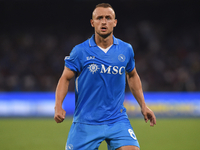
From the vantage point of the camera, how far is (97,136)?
3367 mm

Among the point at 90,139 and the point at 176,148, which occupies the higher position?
the point at 90,139

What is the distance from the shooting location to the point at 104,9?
3.56 metres

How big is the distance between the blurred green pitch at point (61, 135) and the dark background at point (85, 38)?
3.50 m

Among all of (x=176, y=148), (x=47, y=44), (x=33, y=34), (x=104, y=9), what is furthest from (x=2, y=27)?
(x=104, y=9)

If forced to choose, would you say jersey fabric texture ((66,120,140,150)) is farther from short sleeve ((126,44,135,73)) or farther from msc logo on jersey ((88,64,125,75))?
short sleeve ((126,44,135,73))

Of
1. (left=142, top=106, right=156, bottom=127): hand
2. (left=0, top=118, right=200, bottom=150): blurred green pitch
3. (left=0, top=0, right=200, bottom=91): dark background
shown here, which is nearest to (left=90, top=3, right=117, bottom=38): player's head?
(left=142, top=106, right=156, bottom=127): hand

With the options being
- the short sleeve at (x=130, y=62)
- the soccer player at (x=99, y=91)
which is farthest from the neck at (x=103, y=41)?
the short sleeve at (x=130, y=62)

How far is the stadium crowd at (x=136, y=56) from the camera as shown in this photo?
1548 centimetres

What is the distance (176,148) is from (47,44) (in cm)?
1305

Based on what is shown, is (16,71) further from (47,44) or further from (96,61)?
(96,61)

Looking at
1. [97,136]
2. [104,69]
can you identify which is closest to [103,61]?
[104,69]

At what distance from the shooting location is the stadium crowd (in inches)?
610

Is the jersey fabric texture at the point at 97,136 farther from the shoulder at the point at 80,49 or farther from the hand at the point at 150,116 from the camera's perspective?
the shoulder at the point at 80,49

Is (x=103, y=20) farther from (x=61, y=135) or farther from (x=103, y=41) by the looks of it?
(x=61, y=135)
